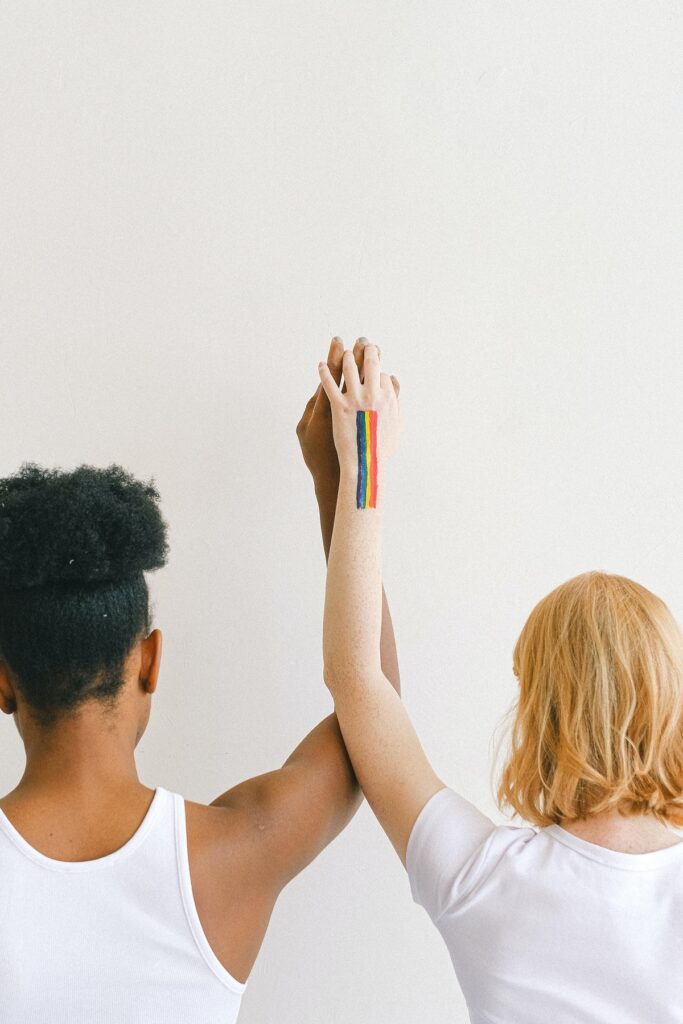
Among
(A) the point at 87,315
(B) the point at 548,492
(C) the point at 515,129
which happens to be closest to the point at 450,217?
(C) the point at 515,129

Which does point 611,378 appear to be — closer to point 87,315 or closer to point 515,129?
point 515,129

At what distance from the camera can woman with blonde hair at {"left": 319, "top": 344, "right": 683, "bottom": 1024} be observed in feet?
2.92

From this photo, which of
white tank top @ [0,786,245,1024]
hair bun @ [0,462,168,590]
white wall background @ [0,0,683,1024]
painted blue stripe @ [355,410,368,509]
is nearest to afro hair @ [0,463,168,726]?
hair bun @ [0,462,168,590]

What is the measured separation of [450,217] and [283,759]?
0.81 metres

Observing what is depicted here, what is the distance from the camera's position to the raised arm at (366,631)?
1.01 metres

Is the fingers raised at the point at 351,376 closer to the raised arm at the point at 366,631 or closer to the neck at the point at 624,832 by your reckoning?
the raised arm at the point at 366,631

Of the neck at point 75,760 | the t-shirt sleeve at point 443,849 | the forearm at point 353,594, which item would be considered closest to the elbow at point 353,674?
the forearm at point 353,594

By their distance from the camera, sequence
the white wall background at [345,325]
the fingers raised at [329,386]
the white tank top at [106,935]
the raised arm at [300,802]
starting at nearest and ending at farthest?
the white tank top at [106,935] < the raised arm at [300,802] < the fingers raised at [329,386] < the white wall background at [345,325]

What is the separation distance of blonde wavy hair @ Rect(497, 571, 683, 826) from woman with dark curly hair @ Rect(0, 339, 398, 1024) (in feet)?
0.93

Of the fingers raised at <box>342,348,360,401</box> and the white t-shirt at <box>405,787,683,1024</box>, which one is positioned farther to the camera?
the fingers raised at <box>342,348,360,401</box>

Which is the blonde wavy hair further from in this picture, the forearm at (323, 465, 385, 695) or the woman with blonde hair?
the forearm at (323, 465, 385, 695)

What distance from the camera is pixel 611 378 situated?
1401 millimetres

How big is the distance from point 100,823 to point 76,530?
282 mm

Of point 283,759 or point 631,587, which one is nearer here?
point 631,587
